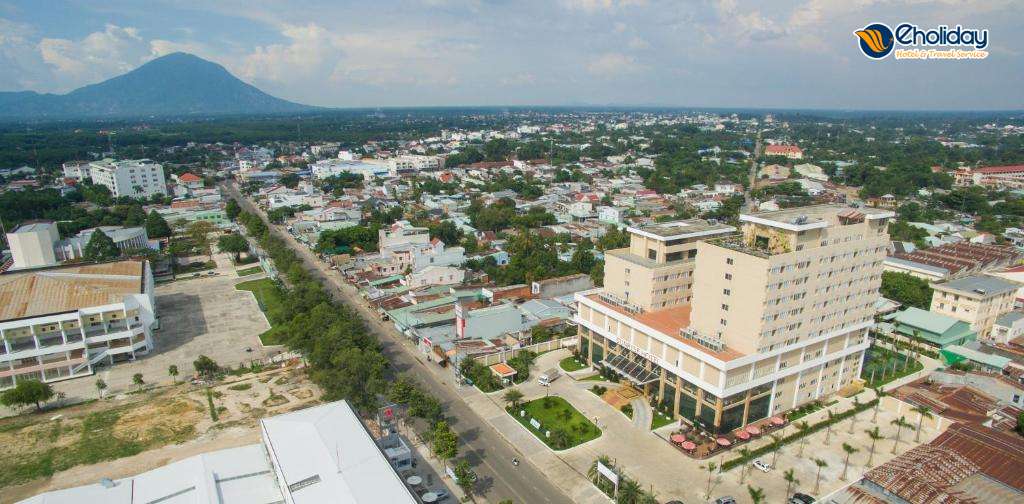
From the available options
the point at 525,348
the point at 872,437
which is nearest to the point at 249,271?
the point at 525,348

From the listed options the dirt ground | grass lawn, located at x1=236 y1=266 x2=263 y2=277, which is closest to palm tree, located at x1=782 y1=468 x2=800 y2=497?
the dirt ground

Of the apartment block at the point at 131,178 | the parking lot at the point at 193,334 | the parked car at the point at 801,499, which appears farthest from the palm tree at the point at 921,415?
the apartment block at the point at 131,178

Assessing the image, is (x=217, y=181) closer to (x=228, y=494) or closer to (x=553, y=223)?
(x=553, y=223)

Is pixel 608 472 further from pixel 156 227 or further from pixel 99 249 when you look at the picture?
pixel 156 227

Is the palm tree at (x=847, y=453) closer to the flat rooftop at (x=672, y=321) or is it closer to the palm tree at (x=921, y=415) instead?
the palm tree at (x=921, y=415)

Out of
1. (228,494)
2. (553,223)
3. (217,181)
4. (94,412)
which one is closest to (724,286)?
(228,494)
